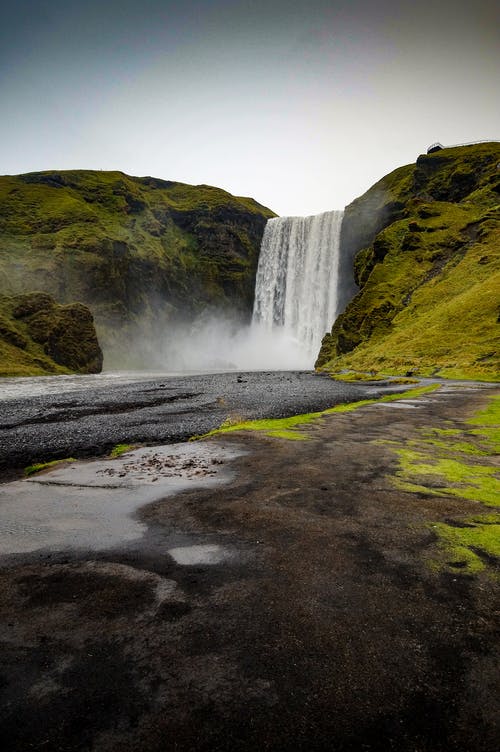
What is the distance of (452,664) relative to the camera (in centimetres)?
346

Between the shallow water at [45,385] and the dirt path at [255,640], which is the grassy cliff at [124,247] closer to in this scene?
the shallow water at [45,385]

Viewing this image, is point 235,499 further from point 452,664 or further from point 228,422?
point 228,422

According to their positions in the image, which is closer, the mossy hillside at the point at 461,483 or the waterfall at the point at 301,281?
the mossy hillside at the point at 461,483

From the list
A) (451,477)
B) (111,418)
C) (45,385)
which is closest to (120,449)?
A: (111,418)

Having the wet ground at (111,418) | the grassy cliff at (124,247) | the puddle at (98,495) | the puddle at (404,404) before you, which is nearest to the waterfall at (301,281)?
the grassy cliff at (124,247)

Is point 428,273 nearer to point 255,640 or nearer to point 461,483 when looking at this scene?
point 461,483

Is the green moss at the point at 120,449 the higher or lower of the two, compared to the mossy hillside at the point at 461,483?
lower

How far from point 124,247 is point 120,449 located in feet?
394

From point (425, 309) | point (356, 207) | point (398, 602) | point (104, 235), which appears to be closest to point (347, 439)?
point (398, 602)

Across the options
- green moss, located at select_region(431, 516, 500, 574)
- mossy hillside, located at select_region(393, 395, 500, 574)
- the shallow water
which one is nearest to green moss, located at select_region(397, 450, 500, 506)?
mossy hillside, located at select_region(393, 395, 500, 574)

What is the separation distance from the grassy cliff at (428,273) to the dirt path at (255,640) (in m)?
42.7

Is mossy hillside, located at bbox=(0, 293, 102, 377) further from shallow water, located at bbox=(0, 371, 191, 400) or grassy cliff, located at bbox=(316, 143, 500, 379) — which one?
grassy cliff, located at bbox=(316, 143, 500, 379)

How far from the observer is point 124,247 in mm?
119938

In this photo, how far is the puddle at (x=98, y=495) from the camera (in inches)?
249
